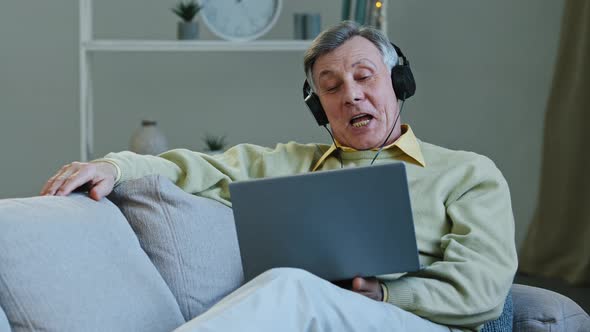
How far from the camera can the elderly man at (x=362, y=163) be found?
5.26 ft

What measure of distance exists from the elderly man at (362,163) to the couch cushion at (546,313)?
13cm

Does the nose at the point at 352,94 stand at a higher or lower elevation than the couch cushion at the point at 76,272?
higher

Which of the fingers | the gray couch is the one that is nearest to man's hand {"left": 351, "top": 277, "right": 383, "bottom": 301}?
the gray couch

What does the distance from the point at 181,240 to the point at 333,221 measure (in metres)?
0.38

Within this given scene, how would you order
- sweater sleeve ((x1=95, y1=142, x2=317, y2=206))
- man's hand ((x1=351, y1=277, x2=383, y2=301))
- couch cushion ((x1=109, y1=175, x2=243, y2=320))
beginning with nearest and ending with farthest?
man's hand ((x1=351, y1=277, x2=383, y2=301)) → couch cushion ((x1=109, y1=175, x2=243, y2=320)) → sweater sleeve ((x1=95, y1=142, x2=317, y2=206))

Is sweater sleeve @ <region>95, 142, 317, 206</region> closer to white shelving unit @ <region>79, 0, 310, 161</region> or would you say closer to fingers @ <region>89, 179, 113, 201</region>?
fingers @ <region>89, 179, 113, 201</region>

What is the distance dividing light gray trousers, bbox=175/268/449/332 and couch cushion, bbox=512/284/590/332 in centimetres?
41

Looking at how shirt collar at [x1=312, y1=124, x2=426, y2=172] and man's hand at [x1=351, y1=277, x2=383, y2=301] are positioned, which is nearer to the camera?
man's hand at [x1=351, y1=277, x2=383, y2=301]

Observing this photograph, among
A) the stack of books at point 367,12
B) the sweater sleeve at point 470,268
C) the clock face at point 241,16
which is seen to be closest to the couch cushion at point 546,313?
the sweater sleeve at point 470,268

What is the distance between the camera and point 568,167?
157 inches

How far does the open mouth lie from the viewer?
2.19 m

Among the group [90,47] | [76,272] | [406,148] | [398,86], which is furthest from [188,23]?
[76,272]

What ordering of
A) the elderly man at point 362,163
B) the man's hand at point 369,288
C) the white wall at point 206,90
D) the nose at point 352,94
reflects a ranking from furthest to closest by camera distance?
the white wall at point 206,90, the nose at point 352,94, the man's hand at point 369,288, the elderly man at point 362,163

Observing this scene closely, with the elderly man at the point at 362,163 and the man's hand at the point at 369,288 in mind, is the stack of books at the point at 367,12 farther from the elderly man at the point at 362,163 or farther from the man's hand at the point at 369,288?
the man's hand at the point at 369,288
